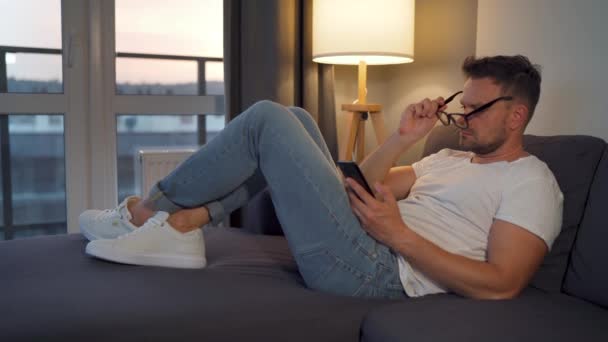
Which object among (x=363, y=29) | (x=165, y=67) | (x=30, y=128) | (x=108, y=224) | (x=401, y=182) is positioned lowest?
(x=108, y=224)

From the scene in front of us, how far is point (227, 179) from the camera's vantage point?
1.52m

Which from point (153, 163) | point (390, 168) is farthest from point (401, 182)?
point (153, 163)

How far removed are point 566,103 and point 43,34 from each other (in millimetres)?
2343

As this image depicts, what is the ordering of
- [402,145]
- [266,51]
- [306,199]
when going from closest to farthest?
[306,199]
[402,145]
[266,51]

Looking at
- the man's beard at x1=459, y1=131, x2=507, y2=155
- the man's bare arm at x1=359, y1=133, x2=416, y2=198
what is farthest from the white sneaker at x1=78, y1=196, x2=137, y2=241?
the man's beard at x1=459, y1=131, x2=507, y2=155

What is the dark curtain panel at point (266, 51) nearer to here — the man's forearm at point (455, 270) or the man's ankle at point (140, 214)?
the man's ankle at point (140, 214)

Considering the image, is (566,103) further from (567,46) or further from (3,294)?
(3,294)

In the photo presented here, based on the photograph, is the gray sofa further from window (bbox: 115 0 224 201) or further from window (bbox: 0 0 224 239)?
window (bbox: 115 0 224 201)

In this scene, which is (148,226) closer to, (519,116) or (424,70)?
(519,116)

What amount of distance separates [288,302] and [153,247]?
42 centimetres

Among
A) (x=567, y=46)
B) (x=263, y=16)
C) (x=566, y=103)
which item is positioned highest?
(x=263, y=16)

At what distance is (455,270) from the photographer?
1.29 m

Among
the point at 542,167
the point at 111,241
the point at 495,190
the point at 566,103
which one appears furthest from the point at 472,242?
the point at 111,241

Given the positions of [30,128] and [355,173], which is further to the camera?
[30,128]
